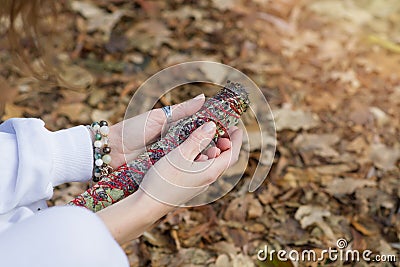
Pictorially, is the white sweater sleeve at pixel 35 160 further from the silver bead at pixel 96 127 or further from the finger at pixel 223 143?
the finger at pixel 223 143

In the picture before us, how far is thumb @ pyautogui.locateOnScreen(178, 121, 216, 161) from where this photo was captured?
1.21 meters

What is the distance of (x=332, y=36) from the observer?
9.48 feet

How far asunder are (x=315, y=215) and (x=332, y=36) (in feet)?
4.26

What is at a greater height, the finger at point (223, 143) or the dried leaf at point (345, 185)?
the finger at point (223, 143)

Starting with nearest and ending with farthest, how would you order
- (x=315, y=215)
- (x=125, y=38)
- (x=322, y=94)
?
Result: 1. (x=315, y=215)
2. (x=322, y=94)
3. (x=125, y=38)

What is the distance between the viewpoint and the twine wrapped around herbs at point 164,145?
1.23m

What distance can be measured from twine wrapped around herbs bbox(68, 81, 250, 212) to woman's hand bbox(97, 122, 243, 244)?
0.11 feet

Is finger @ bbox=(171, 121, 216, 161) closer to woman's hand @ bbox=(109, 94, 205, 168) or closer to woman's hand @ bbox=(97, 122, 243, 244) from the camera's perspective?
woman's hand @ bbox=(97, 122, 243, 244)

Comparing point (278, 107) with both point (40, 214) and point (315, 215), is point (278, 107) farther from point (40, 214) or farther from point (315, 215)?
point (40, 214)

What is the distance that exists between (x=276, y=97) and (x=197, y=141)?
1.25 metres

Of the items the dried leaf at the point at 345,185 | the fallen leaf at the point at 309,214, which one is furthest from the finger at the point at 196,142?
the dried leaf at the point at 345,185

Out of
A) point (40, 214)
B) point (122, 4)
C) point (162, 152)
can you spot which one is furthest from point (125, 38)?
point (40, 214)

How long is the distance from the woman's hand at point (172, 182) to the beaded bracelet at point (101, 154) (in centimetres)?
21

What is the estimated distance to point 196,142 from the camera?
1216mm
